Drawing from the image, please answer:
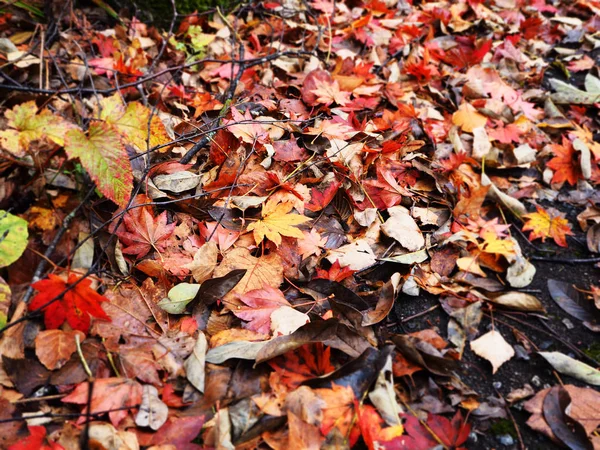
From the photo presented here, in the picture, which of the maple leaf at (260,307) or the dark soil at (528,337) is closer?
the dark soil at (528,337)

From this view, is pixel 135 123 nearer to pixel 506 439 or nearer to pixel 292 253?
pixel 292 253

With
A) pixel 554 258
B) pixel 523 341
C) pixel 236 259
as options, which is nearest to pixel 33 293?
pixel 236 259

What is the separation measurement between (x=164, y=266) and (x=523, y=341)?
4.42ft

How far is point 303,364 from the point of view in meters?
1.43

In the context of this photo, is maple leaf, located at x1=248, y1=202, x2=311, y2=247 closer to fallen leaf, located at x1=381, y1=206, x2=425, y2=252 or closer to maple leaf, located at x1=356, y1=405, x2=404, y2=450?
fallen leaf, located at x1=381, y1=206, x2=425, y2=252

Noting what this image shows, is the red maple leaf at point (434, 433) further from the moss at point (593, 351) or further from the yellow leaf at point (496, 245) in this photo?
the yellow leaf at point (496, 245)

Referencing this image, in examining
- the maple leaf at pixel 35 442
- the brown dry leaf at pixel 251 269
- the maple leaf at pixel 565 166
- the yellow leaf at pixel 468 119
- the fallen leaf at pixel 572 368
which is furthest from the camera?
the yellow leaf at pixel 468 119

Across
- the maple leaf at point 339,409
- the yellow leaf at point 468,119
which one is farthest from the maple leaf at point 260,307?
the yellow leaf at point 468,119

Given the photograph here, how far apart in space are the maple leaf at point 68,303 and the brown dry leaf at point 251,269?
1.39ft

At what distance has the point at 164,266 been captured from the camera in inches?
64.5

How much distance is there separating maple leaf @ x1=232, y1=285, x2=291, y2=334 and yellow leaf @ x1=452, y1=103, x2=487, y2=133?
144 centimetres

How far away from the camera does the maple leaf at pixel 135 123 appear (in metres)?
1.80

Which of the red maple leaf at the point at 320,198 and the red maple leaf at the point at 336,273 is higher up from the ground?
the red maple leaf at the point at 320,198

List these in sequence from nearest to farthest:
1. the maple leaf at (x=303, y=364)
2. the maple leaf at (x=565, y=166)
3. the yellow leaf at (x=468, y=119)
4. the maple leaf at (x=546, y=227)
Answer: the maple leaf at (x=303, y=364), the maple leaf at (x=546, y=227), the maple leaf at (x=565, y=166), the yellow leaf at (x=468, y=119)
